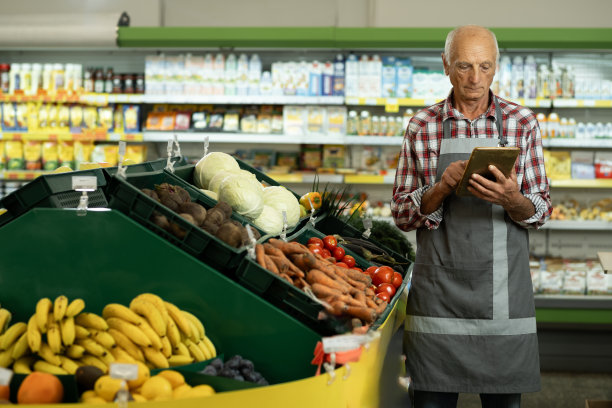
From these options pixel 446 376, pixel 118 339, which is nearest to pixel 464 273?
pixel 446 376

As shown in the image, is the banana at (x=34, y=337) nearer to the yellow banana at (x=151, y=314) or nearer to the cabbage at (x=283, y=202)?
the yellow banana at (x=151, y=314)

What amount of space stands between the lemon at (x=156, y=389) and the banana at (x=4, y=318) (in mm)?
532

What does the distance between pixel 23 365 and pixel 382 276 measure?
1.43m

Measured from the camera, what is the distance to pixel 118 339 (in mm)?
1612

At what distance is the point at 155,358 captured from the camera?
1.60 metres

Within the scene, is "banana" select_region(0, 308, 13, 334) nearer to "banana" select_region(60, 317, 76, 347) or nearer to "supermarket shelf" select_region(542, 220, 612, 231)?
"banana" select_region(60, 317, 76, 347)

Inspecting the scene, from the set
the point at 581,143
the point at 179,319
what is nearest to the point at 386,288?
the point at 179,319

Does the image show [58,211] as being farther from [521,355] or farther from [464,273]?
[521,355]

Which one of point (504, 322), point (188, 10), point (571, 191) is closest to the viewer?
point (504, 322)

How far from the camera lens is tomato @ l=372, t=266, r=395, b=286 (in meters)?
2.58

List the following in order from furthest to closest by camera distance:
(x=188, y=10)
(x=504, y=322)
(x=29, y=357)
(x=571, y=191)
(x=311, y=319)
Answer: (x=188, y=10) < (x=571, y=191) < (x=504, y=322) < (x=311, y=319) < (x=29, y=357)

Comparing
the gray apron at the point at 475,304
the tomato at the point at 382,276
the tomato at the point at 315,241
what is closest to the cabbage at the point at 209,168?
the tomato at the point at 315,241

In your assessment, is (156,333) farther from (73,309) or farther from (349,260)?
(349,260)

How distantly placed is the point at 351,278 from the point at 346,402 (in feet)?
2.43
